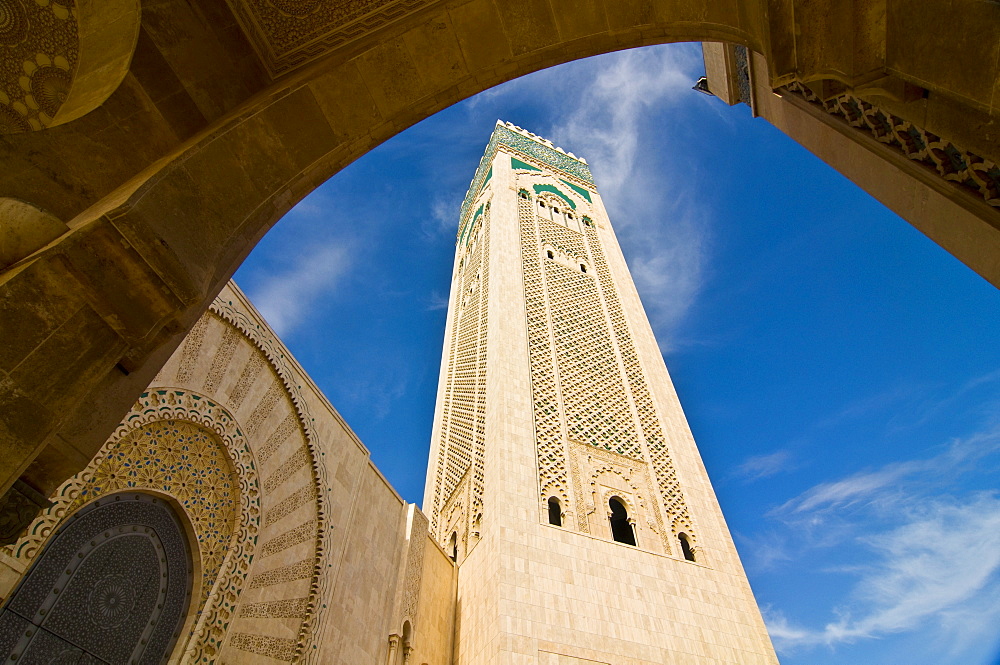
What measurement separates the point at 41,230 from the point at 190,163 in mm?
384

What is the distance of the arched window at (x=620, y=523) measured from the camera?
6.25 metres

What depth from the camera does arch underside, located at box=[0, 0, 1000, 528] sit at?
118 cm

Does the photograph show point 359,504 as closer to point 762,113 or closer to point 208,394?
point 208,394

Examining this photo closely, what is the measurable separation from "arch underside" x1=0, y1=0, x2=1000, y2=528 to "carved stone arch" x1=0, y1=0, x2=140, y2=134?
0.18 ft

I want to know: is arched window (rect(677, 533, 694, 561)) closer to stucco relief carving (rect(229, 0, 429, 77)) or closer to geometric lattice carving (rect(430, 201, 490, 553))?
geometric lattice carving (rect(430, 201, 490, 553))

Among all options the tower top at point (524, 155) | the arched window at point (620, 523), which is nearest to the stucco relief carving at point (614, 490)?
the arched window at point (620, 523)

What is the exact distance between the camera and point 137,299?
135 cm

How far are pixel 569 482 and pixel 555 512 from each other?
378mm

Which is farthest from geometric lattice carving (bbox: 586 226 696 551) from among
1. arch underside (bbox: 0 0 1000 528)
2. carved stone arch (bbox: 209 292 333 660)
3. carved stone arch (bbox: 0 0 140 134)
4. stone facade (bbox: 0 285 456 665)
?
carved stone arch (bbox: 0 0 140 134)

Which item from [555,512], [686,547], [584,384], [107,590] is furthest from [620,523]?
[107,590]

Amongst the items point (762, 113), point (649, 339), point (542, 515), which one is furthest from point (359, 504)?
point (649, 339)

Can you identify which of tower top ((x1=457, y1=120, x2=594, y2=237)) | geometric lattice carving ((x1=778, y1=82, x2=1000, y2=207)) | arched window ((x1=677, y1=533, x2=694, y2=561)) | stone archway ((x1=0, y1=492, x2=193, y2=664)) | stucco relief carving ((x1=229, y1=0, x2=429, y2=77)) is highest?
Answer: tower top ((x1=457, y1=120, x2=594, y2=237))

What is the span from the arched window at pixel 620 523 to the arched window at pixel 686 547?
0.55 meters

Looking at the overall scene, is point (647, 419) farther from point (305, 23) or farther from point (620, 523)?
point (305, 23)
